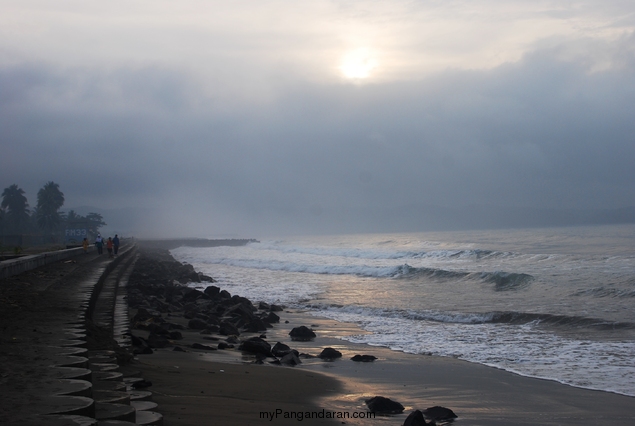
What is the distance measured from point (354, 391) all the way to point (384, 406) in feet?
4.18

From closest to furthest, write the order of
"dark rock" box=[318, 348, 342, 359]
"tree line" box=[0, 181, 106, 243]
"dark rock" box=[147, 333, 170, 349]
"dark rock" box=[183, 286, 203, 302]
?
"dark rock" box=[147, 333, 170, 349] < "dark rock" box=[318, 348, 342, 359] < "dark rock" box=[183, 286, 203, 302] < "tree line" box=[0, 181, 106, 243]

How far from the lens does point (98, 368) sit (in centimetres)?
578

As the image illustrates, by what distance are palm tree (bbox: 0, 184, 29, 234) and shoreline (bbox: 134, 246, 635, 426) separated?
87.4 meters

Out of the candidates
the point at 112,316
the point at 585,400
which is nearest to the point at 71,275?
the point at 112,316

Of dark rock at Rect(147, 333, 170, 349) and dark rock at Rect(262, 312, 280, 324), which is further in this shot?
dark rock at Rect(262, 312, 280, 324)

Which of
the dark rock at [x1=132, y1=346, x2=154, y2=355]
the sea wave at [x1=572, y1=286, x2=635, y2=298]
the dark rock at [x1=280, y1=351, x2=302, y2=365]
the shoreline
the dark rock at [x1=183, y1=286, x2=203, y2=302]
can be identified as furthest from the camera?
the dark rock at [x1=183, y1=286, x2=203, y2=302]

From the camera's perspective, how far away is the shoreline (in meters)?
6.55

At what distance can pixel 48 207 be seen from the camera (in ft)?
302

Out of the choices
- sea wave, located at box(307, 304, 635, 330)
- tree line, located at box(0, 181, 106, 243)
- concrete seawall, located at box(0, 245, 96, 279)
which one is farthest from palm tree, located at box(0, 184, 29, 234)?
sea wave, located at box(307, 304, 635, 330)

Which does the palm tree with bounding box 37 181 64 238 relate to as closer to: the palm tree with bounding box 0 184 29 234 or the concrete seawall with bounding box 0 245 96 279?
the palm tree with bounding box 0 184 29 234

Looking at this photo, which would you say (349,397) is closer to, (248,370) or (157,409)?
(248,370)

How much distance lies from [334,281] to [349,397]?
71.0 feet

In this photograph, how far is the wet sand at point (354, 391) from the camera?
6348 millimetres

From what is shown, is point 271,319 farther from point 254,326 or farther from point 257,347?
point 257,347
